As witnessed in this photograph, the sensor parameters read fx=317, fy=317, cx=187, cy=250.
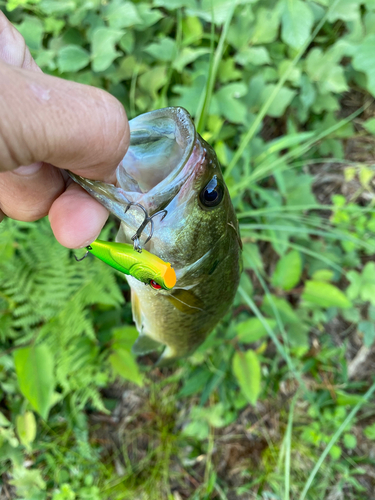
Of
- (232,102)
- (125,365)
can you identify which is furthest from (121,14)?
(125,365)

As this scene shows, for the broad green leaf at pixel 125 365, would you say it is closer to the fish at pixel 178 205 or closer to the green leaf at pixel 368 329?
the fish at pixel 178 205

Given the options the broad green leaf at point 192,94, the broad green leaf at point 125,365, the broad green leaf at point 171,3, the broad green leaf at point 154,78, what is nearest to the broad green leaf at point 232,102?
the broad green leaf at point 192,94

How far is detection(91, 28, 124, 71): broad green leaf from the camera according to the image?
173cm

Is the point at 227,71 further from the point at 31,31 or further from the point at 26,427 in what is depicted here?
the point at 26,427

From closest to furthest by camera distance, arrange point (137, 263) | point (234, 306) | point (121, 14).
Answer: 1. point (137, 263)
2. point (121, 14)
3. point (234, 306)

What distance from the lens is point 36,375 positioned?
1714 millimetres

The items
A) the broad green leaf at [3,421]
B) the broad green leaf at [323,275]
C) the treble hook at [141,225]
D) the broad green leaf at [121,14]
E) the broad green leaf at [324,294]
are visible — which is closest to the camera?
the treble hook at [141,225]

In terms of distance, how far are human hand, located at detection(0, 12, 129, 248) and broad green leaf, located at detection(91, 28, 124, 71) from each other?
767 mm

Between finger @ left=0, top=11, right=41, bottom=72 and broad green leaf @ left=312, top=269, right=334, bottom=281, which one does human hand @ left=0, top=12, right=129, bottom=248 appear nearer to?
finger @ left=0, top=11, right=41, bottom=72

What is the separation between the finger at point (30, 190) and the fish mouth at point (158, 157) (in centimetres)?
27

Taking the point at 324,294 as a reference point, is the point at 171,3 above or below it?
above

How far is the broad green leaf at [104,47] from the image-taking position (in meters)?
1.73

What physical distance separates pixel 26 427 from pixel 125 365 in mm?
717

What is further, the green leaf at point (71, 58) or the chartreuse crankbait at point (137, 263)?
the green leaf at point (71, 58)
